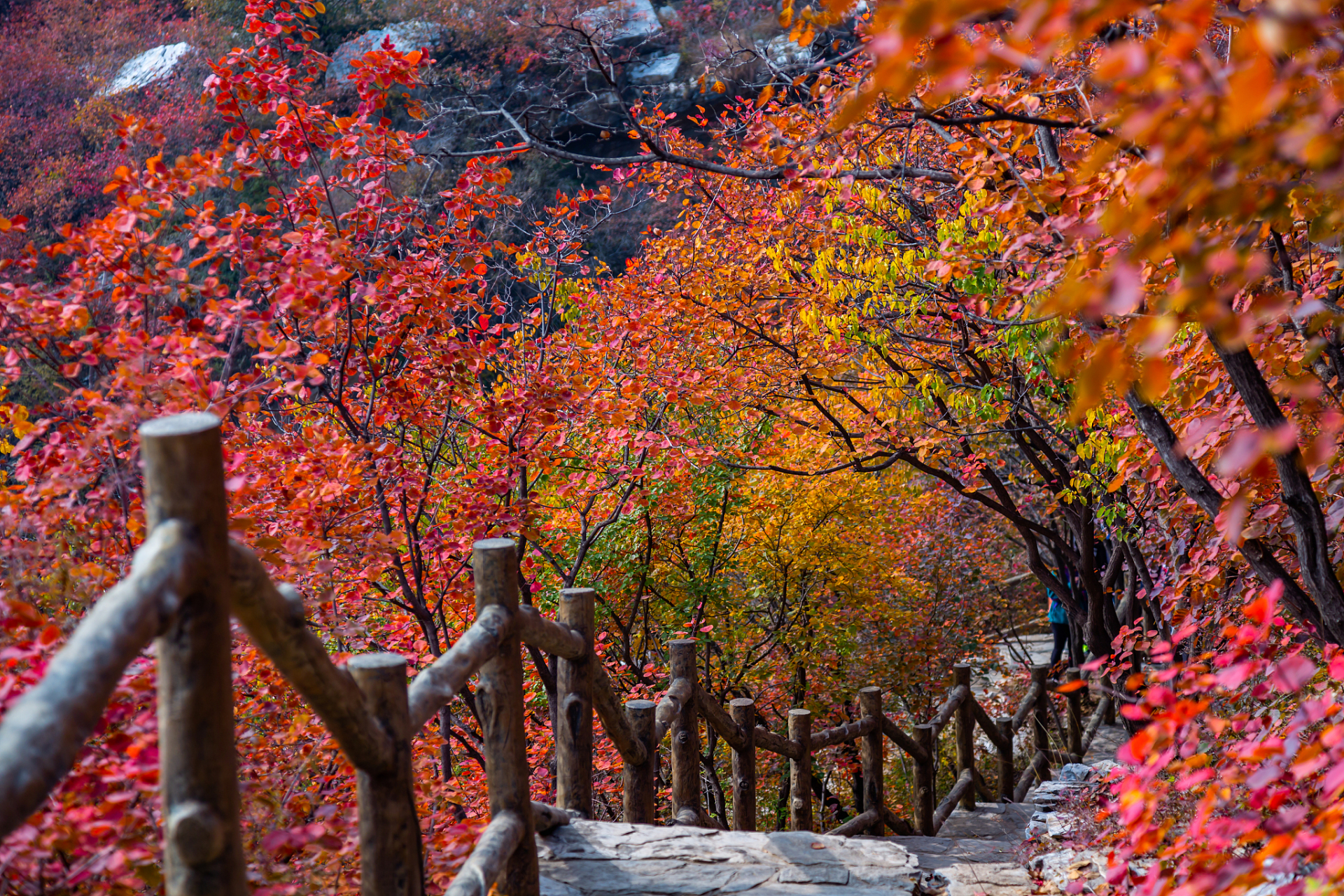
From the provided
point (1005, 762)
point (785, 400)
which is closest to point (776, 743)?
point (785, 400)

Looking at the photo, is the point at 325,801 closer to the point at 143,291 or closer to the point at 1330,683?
the point at 143,291

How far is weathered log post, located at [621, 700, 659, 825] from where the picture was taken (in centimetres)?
415

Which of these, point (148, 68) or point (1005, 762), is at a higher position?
point (148, 68)

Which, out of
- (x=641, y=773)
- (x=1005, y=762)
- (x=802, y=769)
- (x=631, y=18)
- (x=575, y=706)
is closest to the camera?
(x=575, y=706)

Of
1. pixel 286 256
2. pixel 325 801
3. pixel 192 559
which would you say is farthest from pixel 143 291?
pixel 192 559

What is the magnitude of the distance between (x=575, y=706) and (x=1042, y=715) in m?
7.19

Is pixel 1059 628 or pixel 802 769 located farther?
pixel 1059 628

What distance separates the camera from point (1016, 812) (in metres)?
8.23

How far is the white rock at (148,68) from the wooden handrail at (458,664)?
21117mm

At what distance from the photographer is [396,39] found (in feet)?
68.5

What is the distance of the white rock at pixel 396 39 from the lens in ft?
67.0

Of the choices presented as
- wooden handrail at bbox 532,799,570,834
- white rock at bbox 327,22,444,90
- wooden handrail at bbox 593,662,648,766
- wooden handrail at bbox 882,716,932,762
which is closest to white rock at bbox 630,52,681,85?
white rock at bbox 327,22,444,90

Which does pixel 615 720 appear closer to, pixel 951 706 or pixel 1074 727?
pixel 951 706

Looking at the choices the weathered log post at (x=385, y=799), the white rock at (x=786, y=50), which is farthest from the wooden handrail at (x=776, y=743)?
the white rock at (x=786, y=50)
